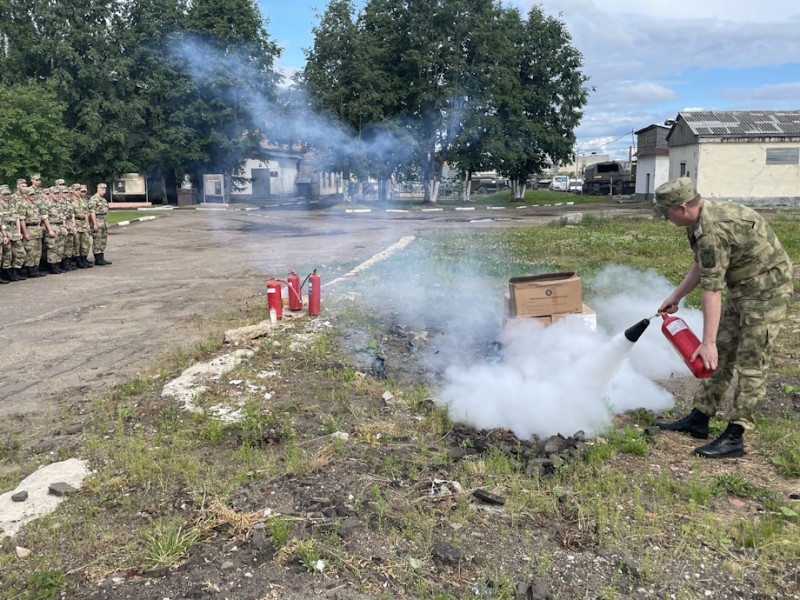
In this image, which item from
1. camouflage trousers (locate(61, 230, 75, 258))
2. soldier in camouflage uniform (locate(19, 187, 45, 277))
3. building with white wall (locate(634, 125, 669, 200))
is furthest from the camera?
building with white wall (locate(634, 125, 669, 200))

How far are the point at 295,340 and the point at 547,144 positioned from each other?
35602 mm

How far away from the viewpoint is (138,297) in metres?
10.2

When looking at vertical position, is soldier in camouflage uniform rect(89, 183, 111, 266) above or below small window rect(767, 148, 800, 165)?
below

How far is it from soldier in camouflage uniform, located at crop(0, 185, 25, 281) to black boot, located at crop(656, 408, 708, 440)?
11577 mm

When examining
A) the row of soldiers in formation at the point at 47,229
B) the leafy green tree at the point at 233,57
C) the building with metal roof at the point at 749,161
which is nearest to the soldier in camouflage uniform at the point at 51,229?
the row of soldiers in formation at the point at 47,229

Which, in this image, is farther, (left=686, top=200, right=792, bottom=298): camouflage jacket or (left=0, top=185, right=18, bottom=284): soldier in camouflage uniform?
(left=0, top=185, right=18, bottom=284): soldier in camouflage uniform

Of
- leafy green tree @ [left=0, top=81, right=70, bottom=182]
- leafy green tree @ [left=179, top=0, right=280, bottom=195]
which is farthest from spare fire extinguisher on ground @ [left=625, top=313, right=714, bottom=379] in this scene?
leafy green tree @ [left=0, top=81, right=70, bottom=182]

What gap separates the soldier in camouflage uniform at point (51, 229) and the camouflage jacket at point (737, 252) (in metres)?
12.0

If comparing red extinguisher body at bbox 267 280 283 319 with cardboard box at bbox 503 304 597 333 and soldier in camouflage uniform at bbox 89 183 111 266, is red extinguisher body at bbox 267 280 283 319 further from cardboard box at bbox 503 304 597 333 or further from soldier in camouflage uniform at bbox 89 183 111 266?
soldier in camouflage uniform at bbox 89 183 111 266

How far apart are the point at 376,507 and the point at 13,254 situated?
10936 mm

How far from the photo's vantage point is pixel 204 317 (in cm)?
864

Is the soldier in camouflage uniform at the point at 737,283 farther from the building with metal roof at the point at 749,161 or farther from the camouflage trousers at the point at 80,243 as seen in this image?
the building with metal roof at the point at 749,161

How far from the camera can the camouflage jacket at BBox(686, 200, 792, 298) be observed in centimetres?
413

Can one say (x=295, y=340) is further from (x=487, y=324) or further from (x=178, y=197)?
(x=178, y=197)
